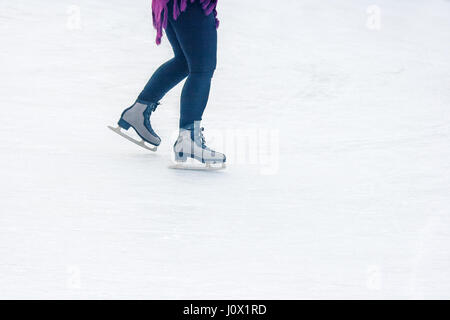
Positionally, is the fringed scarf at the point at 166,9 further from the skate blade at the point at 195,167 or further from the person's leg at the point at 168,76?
the skate blade at the point at 195,167

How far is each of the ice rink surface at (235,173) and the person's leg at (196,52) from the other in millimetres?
242

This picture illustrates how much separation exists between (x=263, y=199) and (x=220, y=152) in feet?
1.97

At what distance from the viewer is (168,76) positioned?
3631 millimetres

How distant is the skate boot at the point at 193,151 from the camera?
354 cm

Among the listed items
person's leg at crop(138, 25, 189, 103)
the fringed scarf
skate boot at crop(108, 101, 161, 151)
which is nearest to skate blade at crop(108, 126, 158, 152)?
skate boot at crop(108, 101, 161, 151)

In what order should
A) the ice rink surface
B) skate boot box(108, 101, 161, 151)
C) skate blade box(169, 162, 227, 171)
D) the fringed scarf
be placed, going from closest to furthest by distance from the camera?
the ice rink surface → the fringed scarf → skate blade box(169, 162, 227, 171) → skate boot box(108, 101, 161, 151)

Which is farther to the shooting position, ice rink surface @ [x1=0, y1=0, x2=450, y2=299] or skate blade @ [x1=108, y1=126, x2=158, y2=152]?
skate blade @ [x1=108, y1=126, x2=158, y2=152]

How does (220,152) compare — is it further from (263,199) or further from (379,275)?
(379,275)

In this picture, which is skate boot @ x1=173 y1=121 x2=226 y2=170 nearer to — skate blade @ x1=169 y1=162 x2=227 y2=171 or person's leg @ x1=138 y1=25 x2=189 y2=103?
skate blade @ x1=169 y1=162 x2=227 y2=171

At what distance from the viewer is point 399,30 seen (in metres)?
7.09

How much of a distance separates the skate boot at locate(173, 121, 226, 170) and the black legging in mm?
33

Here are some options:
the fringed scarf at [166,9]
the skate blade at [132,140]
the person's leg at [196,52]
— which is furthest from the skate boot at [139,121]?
the fringed scarf at [166,9]

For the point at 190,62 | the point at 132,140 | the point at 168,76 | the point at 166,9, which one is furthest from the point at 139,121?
the point at 166,9

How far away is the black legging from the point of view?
339cm
